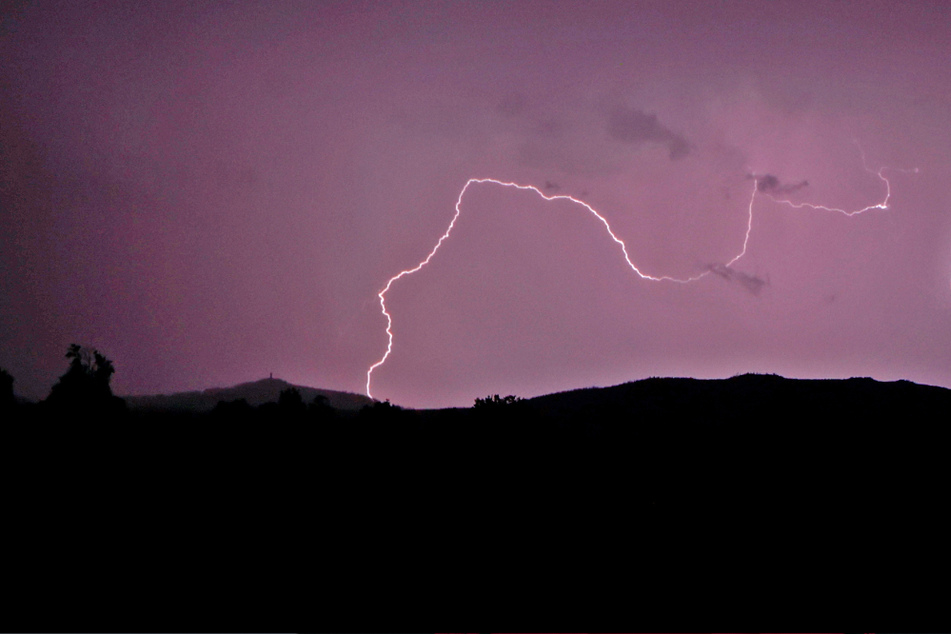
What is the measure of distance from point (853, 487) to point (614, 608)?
37.2 ft

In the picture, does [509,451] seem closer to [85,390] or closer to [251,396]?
[85,390]

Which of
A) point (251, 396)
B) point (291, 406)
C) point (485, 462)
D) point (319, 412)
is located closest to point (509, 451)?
point (485, 462)

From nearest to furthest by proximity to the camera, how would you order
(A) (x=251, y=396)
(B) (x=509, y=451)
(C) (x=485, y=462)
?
(C) (x=485, y=462) < (B) (x=509, y=451) < (A) (x=251, y=396)

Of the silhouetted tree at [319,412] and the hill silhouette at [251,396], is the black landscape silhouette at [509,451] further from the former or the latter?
the hill silhouette at [251,396]

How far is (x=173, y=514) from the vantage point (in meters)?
Answer: 13.8

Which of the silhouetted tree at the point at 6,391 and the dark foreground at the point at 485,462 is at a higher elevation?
the silhouetted tree at the point at 6,391

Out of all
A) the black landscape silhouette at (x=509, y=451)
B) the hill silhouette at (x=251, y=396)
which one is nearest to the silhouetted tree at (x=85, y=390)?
the black landscape silhouette at (x=509, y=451)

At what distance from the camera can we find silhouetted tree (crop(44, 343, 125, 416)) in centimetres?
1625

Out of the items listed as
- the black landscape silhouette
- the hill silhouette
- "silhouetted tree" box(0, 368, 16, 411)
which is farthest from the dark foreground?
the hill silhouette

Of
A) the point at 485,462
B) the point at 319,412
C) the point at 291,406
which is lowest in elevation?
the point at 485,462

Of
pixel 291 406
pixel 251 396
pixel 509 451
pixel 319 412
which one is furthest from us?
pixel 251 396

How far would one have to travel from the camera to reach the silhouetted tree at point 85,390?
16250mm

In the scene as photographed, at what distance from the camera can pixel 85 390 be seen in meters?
16.8

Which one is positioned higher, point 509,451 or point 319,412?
point 319,412
